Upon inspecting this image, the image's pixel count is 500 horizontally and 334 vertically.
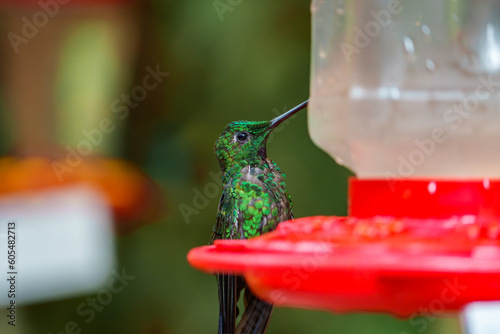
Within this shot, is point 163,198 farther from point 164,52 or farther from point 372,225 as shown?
point 372,225

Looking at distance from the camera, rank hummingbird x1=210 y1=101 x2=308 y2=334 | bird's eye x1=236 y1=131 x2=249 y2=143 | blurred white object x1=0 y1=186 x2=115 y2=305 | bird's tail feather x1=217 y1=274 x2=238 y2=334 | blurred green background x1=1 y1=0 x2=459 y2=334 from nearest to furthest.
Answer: bird's tail feather x1=217 y1=274 x2=238 y2=334 < hummingbird x1=210 y1=101 x2=308 y2=334 < bird's eye x1=236 y1=131 x2=249 y2=143 < blurred green background x1=1 y1=0 x2=459 y2=334 < blurred white object x1=0 y1=186 x2=115 y2=305

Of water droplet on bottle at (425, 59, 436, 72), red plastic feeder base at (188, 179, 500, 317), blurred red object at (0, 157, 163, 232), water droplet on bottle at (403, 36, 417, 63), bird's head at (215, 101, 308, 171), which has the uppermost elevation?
water droplet on bottle at (403, 36, 417, 63)

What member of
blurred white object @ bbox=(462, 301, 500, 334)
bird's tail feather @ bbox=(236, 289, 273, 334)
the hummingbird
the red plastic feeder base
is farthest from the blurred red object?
the red plastic feeder base

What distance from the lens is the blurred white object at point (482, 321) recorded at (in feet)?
6.01

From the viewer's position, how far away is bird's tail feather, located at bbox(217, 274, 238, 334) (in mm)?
2799

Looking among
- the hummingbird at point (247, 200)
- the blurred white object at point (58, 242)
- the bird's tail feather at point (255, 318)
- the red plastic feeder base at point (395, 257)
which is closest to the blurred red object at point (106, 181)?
the blurred white object at point (58, 242)

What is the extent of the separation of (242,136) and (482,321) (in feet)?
4.46

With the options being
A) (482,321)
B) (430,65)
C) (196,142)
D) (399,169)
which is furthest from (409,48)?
(196,142)

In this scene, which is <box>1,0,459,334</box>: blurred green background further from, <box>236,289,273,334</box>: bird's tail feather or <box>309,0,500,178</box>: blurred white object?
<box>309,0,500,178</box>: blurred white object

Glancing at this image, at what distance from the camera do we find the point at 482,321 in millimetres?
1925

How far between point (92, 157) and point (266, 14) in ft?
4.43

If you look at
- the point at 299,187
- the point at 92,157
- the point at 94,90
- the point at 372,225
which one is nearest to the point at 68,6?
the point at 94,90

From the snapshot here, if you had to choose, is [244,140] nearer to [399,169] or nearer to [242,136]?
[242,136]

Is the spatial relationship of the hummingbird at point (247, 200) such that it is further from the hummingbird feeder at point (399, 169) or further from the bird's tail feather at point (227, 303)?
the hummingbird feeder at point (399, 169)
